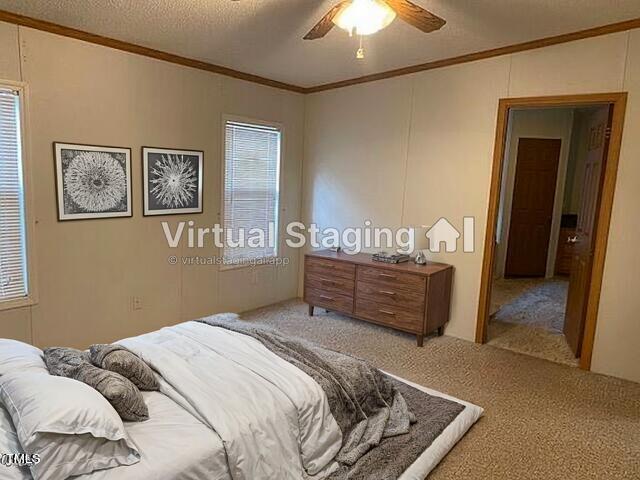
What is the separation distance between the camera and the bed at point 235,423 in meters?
1.56

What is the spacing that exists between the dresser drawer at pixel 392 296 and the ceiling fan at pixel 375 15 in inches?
86.1

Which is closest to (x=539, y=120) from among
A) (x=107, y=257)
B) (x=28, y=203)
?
(x=107, y=257)

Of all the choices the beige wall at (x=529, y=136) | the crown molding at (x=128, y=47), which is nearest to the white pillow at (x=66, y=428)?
the crown molding at (x=128, y=47)

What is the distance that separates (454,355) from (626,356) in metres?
1.23

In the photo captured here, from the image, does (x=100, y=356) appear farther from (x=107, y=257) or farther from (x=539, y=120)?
(x=539, y=120)

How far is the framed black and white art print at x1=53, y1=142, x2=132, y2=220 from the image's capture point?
3197 mm

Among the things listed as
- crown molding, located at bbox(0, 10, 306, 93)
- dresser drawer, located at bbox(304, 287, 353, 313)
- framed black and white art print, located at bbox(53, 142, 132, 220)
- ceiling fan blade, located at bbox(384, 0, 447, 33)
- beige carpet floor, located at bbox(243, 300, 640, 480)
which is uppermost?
crown molding, located at bbox(0, 10, 306, 93)

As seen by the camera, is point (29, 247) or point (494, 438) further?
point (29, 247)

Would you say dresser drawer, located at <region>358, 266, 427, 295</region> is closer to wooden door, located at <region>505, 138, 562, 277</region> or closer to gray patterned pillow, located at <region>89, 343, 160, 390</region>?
gray patterned pillow, located at <region>89, 343, 160, 390</region>

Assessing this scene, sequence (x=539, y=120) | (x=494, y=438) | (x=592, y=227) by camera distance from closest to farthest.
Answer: (x=494, y=438) < (x=592, y=227) < (x=539, y=120)

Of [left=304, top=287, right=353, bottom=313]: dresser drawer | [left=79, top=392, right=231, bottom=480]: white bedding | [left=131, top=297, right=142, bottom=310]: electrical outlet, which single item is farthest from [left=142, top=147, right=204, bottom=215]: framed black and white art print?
[left=79, top=392, right=231, bottom=480]: white bedding

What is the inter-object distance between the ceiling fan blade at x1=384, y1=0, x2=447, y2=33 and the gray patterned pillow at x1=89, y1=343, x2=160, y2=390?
209cm

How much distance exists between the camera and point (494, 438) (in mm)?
2459

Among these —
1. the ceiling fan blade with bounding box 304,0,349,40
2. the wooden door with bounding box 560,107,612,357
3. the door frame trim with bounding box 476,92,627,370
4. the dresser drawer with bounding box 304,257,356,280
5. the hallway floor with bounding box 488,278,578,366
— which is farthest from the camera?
the dresser drawer with bounding box 304,257,356,280
